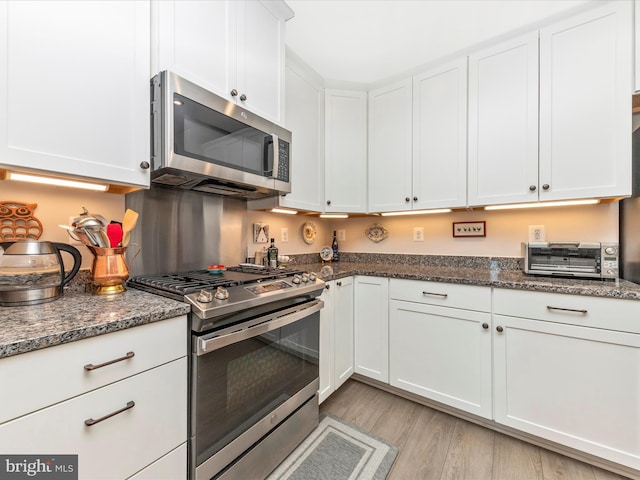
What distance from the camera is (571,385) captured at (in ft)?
4.58

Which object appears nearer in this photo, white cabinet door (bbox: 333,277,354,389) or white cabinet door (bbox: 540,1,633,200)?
white cabinet door (bbox: 540,1,633,200)

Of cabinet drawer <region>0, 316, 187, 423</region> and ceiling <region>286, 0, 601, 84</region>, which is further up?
ceiling <region>286, 0, 601, 84</region>

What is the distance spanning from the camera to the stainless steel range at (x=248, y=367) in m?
1.00

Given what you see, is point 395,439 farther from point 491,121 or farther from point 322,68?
point 322,68

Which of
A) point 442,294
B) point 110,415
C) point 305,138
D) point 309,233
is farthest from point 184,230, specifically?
point 442,294

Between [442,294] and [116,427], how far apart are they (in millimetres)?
1692

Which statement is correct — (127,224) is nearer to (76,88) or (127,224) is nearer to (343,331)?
(76,88)

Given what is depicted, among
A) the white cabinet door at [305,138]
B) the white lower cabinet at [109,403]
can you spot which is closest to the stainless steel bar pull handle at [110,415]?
the white lower cabinet at [109,403]

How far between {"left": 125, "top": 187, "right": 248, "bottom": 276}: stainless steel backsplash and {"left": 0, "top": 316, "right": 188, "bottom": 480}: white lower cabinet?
658 millimetres

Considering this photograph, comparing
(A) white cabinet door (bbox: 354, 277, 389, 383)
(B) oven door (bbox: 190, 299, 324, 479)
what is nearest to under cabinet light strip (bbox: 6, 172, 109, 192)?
(B) oven door (bbox: 190, 299, 324, 479)

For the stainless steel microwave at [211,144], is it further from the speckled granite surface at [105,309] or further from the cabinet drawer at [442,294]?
the cabinet drawer at [442,294]

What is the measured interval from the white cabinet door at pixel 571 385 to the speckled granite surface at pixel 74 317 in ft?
5.66

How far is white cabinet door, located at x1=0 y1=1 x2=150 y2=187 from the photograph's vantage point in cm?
84

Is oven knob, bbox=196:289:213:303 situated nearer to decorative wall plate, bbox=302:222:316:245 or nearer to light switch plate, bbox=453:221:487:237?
decorative wall plate, bbox=302:222:316:245
